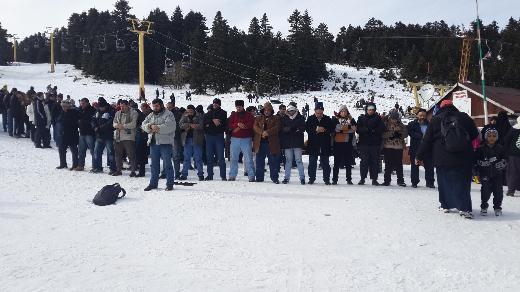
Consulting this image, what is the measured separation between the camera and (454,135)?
659cm

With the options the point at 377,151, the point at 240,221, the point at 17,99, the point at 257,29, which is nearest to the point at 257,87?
the point at 257,29

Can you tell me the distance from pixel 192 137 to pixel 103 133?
2234mm

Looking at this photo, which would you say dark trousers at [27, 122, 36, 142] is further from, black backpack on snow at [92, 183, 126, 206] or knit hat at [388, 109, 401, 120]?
knit hat at [388, 109, 401, 120]

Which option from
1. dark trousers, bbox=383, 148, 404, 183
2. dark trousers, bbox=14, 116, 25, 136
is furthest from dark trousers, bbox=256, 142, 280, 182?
dark trousers, bbox=14, 116, 25, 136

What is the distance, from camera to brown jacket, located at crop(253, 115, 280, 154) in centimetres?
1023

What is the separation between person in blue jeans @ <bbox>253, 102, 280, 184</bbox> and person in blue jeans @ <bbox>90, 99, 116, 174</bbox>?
11.8 ft

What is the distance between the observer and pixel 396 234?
567cm

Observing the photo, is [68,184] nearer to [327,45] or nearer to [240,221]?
[240,221]

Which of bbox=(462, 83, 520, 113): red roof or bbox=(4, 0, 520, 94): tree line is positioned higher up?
bbox=(4, 0, 520, 94): tree line

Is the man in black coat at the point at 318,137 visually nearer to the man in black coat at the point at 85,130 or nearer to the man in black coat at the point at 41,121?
the man in black coat at the point at 85,130

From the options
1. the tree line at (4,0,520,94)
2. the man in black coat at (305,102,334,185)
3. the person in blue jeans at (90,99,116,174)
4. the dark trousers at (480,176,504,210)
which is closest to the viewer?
the dark trousers at (480,176,504,210)

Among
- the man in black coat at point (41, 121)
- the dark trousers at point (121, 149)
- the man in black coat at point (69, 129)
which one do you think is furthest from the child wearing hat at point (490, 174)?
the man in black coat at point (41, 121)

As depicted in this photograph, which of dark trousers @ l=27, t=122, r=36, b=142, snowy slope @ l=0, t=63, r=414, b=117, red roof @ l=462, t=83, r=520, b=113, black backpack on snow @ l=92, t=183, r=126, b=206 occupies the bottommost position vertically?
black backpack on snow @ l=92, t=183, r=126, b=206

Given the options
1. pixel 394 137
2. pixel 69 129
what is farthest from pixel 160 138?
pixel 394 137
